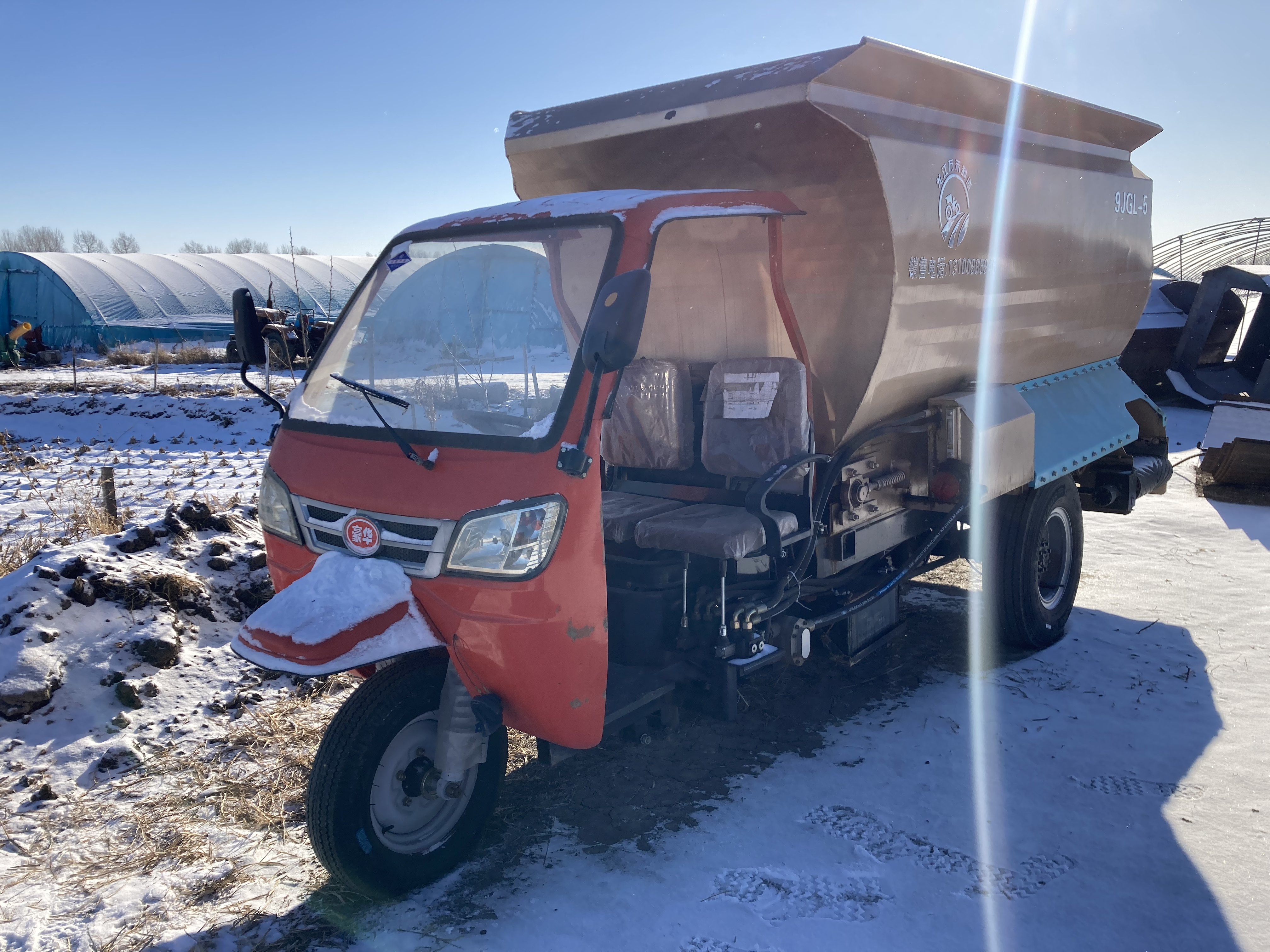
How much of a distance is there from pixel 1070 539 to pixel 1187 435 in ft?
27.5

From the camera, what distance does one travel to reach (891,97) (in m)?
4.20

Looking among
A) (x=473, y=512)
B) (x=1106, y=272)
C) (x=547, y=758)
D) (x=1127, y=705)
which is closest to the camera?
(x=473, y=512)

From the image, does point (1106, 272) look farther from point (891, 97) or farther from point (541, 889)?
point (541, 889)

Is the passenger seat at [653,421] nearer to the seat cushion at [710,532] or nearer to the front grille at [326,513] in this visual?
the seat cushion at [710,532]

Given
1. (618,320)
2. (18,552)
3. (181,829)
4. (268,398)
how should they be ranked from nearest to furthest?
1. (618,320)
2. (181,829)
3. (268,398)
4. (18,552)

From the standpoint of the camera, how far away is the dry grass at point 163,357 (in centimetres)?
2252

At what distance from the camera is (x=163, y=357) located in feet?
75.6

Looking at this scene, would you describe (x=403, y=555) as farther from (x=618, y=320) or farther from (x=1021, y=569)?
(x=1021, y=569)

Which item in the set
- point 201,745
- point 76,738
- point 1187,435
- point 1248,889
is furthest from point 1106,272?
point 1187,435

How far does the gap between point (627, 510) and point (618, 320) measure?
1448 millimetres

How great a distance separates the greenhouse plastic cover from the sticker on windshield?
23.0 meters

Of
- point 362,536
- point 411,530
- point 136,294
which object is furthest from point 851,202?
point 136,294

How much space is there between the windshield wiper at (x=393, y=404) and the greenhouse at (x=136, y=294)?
76.3 feet

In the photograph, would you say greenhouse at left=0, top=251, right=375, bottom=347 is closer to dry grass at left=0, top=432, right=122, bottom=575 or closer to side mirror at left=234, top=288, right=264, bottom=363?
dry grass at left=0, top=432, right=122, bottom=575
